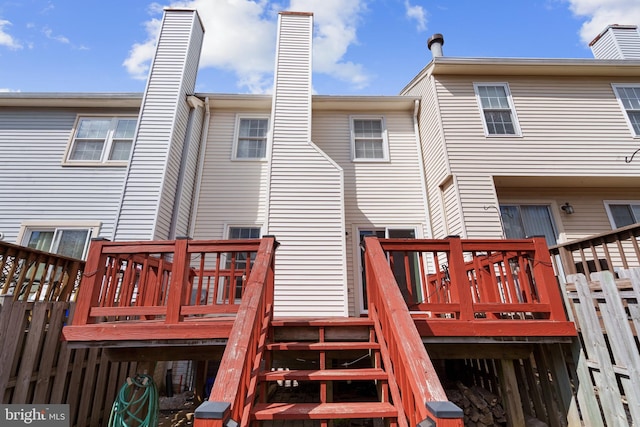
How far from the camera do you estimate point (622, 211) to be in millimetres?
6633

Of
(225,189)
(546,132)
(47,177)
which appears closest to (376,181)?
(225,189)

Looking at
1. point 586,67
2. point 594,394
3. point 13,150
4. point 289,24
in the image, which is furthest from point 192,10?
point 594,394

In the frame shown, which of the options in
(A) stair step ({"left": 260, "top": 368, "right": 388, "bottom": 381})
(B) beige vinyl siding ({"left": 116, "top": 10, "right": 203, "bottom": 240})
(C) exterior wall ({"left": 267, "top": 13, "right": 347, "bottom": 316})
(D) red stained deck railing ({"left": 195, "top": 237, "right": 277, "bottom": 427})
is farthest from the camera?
(B) beige vinyl siding ({"left": 116, "top": 10, "right": 203, "bottom": 240})

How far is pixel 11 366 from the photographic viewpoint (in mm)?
2766

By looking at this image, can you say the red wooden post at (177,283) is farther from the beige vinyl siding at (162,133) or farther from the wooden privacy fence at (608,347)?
the wooden privacy fence at (608,347)

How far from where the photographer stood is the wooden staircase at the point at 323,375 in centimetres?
208

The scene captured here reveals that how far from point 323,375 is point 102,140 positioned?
7966 millimetres

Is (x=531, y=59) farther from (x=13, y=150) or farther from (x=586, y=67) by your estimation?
(x=13, y=150)

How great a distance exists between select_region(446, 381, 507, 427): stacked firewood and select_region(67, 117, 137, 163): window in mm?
8303

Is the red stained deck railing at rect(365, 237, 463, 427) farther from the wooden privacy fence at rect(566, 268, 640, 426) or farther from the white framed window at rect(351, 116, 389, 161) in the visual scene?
the white framed window at rect(351, 116, 389, 161)

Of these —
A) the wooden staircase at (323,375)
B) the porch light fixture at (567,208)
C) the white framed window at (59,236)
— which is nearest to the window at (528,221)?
the porch light fixture at (567,208)

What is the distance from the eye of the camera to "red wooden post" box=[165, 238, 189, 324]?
301 cm

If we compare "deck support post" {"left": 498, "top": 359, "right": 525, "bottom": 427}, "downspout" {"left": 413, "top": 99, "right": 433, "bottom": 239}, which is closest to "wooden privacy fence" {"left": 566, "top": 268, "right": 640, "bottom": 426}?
"deck support post" {"left": 498, "top": 359, "right": 525, "bottom": 427}

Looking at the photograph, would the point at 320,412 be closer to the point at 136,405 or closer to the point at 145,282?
the point at 145,282
